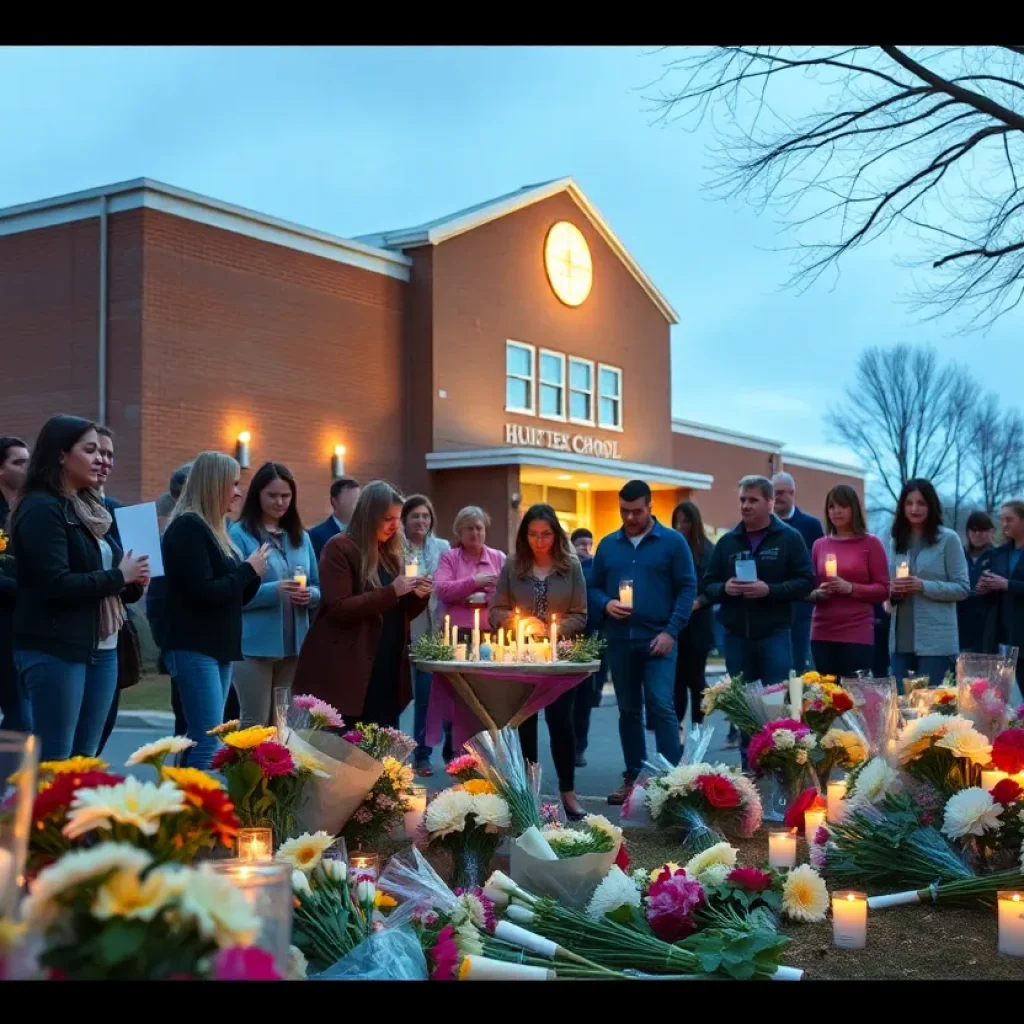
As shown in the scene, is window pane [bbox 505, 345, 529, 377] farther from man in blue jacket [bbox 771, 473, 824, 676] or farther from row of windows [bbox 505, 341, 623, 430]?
man in blue jacket [bbox 771, 473, 824, 676]

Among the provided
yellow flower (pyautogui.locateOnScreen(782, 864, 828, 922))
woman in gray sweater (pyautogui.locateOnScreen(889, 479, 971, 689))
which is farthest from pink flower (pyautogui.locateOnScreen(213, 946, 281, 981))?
woman in gray sweater (pyautogui.locateOnScreen(889, 479, 971, 689))

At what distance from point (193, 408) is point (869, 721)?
16967 mm

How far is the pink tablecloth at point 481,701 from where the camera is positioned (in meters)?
7.10

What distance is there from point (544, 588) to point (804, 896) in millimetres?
3490

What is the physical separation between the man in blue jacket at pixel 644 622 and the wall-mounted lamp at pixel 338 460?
16.0 metres

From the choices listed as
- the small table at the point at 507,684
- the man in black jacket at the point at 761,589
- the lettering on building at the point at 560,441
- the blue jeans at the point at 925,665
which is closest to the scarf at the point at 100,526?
the small table at the point at 507,684

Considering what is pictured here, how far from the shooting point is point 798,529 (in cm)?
1095

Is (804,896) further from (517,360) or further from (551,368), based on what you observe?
(551,368)

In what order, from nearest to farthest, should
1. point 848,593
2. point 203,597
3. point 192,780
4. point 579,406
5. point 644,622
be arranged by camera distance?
point 192,780, point 203,597, point 644,622, point 848,593, point 579,406

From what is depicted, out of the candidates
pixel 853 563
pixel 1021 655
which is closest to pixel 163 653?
pixel 853 563

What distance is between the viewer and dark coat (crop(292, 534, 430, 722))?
7371 mm

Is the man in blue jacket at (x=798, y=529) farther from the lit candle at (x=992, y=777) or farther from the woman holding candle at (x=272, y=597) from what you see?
the lit candle at (x=992, y=777)

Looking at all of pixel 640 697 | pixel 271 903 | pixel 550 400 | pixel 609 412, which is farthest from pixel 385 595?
pixel 609 412
